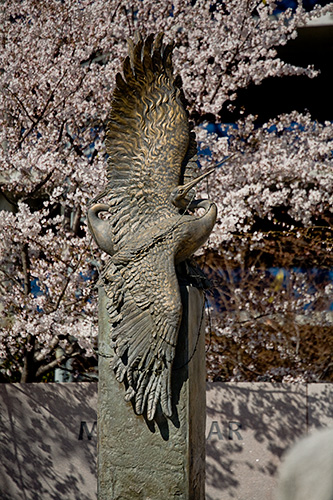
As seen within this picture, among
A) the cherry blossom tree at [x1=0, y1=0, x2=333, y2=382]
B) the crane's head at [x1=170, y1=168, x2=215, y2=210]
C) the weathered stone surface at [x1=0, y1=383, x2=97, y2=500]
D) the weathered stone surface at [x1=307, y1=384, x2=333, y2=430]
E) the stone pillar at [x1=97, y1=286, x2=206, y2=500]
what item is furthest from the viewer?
the cherry blossom tree at [x1=0, y1=0, x2=333, y2=382]

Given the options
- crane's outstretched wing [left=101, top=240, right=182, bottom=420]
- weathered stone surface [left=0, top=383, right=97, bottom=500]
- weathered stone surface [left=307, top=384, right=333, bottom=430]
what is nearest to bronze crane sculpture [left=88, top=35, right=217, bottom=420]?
crane's outstretched wing [left=101, top=240, right=182, bottom=420]

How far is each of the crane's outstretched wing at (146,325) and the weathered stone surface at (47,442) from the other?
226 centimetres

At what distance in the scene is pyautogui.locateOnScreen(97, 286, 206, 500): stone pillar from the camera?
3.36m

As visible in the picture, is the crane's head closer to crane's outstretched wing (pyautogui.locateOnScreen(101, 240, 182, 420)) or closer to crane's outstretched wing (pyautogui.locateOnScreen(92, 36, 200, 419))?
crane's outstretched wing (pyautogui.locateOnScreen(92, 36, 200, 419))

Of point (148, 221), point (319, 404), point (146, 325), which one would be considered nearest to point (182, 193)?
point (148, 221)

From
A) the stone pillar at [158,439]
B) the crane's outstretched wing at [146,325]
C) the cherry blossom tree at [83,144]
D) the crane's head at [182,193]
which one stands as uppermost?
the cherry blossom tree at [83,144]

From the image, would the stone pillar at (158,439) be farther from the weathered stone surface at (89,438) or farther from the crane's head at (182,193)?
the weathered stone surface at (89,438)

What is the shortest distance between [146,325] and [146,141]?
1.19m

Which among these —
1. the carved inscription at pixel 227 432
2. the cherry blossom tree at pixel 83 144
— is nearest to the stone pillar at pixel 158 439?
the carved inscription at pixel 227 432

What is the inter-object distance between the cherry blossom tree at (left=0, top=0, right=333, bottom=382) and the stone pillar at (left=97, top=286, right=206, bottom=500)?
7.66 feet

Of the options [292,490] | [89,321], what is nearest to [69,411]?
[89,321]

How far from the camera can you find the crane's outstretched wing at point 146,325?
133 inches

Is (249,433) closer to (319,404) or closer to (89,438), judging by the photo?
(319,404)

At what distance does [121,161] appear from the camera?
386cm
